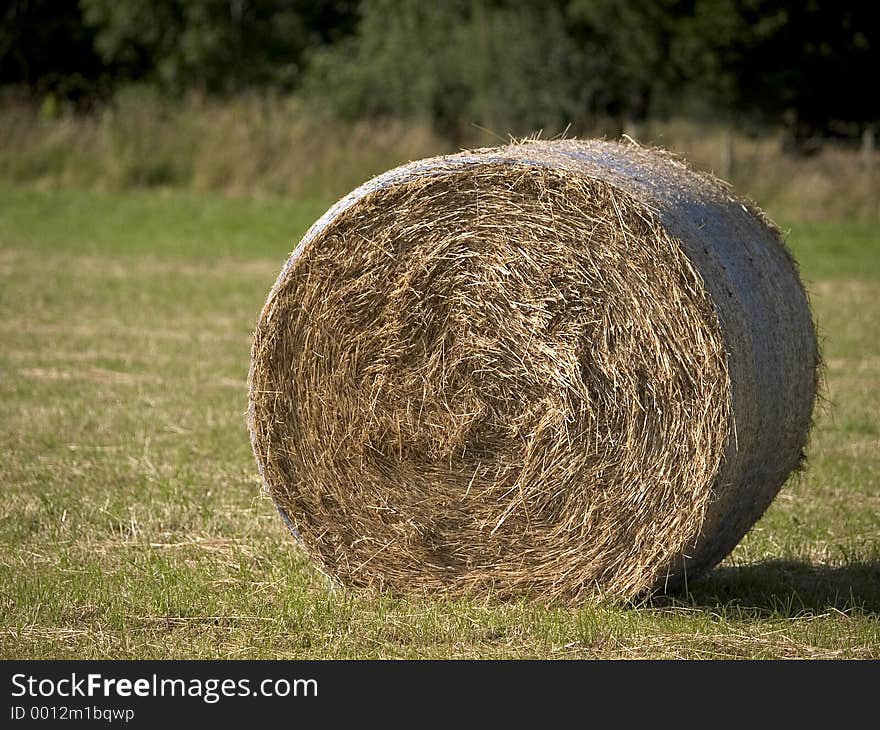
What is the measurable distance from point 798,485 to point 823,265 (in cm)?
978

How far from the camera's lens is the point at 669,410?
4.95 metres

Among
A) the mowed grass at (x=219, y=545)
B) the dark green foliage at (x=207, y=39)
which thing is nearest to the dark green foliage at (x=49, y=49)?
the dark green foliage at (x=207, y=39)

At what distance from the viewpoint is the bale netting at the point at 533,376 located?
16.1ft

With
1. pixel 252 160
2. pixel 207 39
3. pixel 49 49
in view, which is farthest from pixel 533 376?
pixel 49 49

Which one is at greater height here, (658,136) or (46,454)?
(658,136)

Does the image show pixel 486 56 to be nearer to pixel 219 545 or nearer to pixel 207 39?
pixel 207 39

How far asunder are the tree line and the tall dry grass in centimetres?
530

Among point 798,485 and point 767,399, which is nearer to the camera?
point 767,399

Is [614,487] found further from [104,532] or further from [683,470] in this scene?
[104,532]

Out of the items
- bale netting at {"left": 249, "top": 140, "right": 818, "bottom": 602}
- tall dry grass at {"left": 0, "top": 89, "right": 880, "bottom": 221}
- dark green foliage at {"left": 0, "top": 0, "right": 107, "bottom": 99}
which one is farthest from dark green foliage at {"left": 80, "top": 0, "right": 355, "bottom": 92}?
bale netting at {"left": 249, "top": 140, "right": 818, "bottom": 602}

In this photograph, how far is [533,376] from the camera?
17.2 ft

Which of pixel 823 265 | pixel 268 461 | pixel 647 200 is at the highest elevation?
pixel 647 200

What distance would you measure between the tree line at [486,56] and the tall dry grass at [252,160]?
17.4 ft

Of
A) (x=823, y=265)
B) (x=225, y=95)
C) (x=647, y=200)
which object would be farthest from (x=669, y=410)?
(x=225, y=95)
